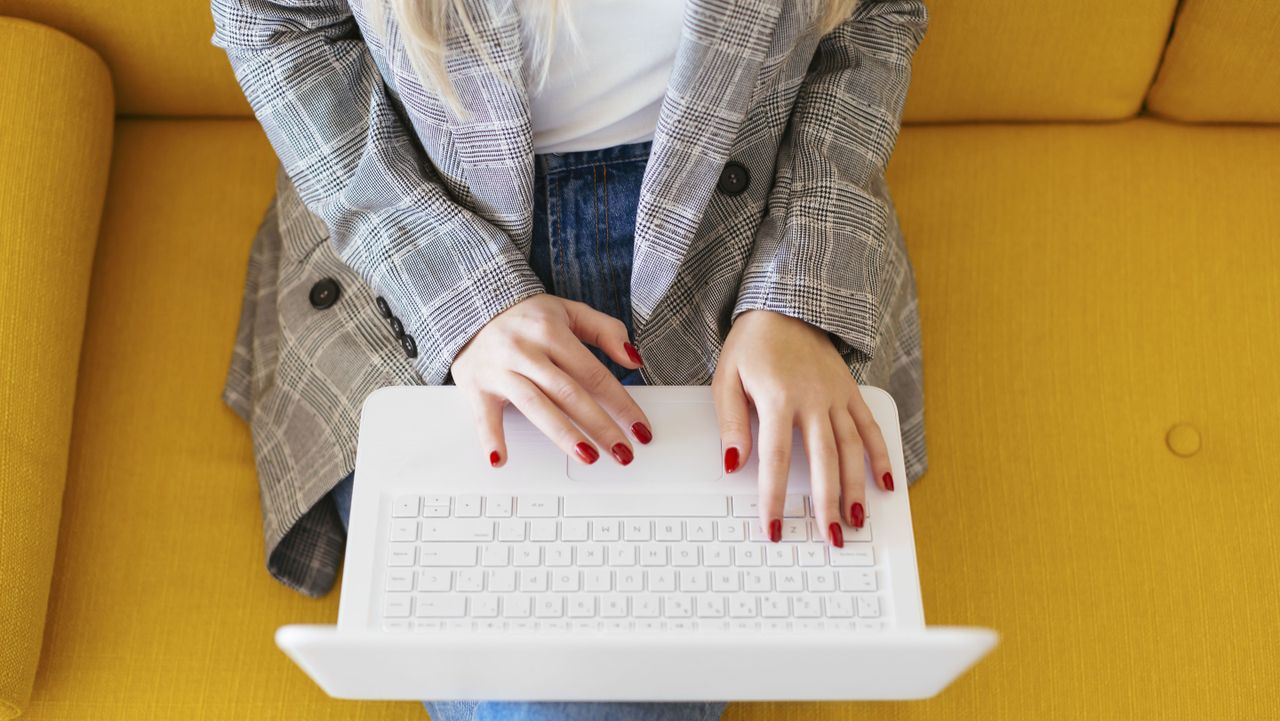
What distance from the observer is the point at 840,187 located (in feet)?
2.77

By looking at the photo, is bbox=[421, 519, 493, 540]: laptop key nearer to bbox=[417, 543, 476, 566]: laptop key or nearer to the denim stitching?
bbox=[417, 543, 476, 566]: laptop key

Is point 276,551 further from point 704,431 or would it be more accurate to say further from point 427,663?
point 704,431

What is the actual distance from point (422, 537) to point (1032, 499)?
61 cm

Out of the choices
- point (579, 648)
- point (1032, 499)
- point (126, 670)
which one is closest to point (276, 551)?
point (126, 670)

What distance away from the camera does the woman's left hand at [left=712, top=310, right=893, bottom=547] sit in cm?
71

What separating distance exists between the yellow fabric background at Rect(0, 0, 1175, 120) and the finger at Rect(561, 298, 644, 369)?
21.5 inches

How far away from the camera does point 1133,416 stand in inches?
40.1

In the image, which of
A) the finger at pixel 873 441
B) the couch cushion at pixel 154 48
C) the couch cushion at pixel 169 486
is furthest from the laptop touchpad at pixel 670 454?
the couch cushion at pixel 154 48

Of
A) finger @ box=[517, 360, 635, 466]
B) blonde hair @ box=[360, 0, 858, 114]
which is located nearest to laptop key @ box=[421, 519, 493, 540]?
finger @ box=[517, 360, 635, 466]

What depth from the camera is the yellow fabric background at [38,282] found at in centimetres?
85

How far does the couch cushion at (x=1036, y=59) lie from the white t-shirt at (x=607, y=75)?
410 mm

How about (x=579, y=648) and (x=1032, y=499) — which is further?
(x=1032, y=499)

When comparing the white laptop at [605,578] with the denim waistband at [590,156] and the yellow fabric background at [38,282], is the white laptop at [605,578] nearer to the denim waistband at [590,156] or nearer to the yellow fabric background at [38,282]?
the denim waistband at [590,156]

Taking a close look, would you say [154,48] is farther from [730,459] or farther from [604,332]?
A: [730,459]
